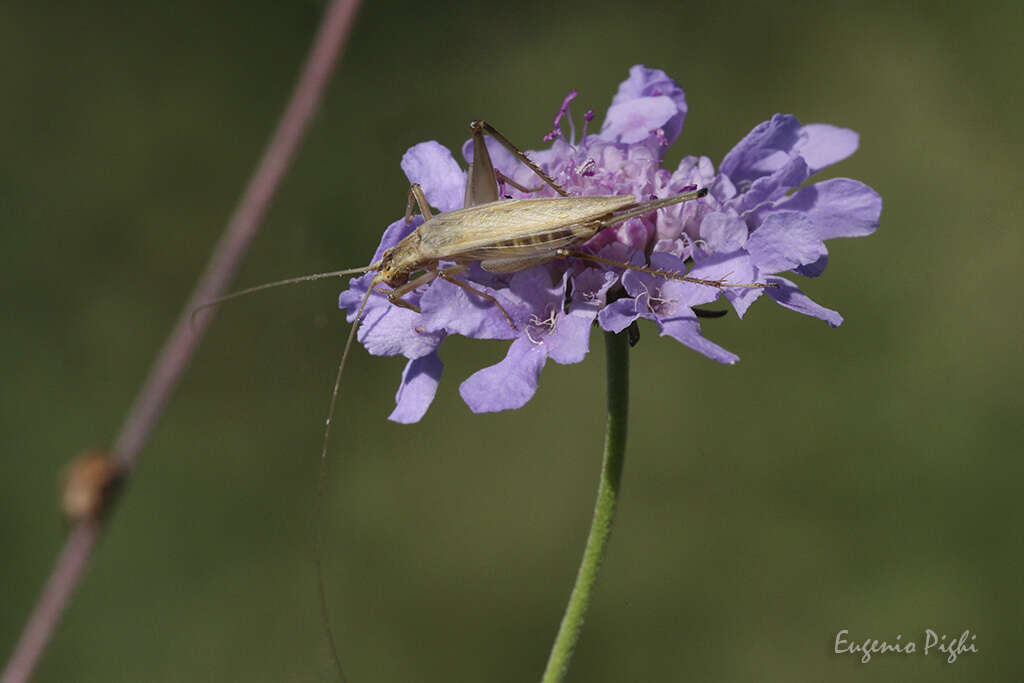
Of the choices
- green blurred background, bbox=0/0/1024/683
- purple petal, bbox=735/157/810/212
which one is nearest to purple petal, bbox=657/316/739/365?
purple petal, bbox=735/157/810/212

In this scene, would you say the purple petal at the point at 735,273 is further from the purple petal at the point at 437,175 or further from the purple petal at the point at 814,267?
the purple petal at the point at 437,175

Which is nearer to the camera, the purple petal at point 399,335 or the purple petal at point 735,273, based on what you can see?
the purple petal at point 735,273

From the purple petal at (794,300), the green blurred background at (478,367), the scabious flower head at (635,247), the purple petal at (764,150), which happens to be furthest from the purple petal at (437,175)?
the green blurred background at (478,367)

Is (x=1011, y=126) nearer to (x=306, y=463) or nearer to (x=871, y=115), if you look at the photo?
(x=871, y=115)

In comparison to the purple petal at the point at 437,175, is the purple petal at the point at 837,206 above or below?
below

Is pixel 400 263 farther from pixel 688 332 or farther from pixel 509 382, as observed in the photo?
pixel 688 332

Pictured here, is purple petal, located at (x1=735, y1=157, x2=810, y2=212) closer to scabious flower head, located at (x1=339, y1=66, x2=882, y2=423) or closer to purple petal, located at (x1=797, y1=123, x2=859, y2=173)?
scabious flower head, located at (x1=339, y1=66, x2=882, y2=423)
